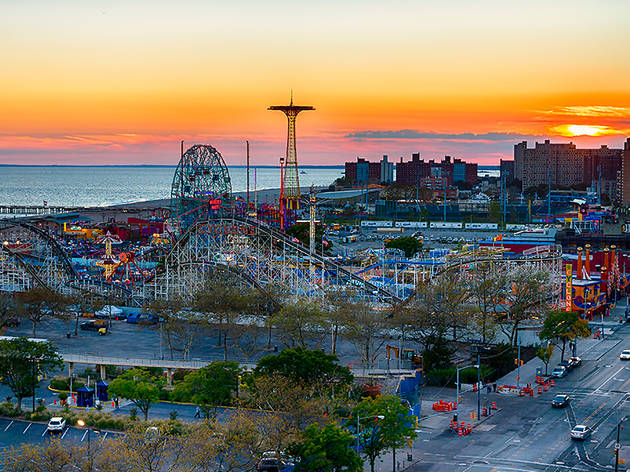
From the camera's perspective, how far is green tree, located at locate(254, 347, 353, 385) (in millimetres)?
44375

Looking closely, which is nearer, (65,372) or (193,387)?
(193,387)

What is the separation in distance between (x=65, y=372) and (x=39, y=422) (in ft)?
36.2

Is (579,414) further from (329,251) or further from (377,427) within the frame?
(329,251)

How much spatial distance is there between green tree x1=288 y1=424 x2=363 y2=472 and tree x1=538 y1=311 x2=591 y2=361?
28.3 m

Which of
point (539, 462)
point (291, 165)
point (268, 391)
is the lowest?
point (539, 462)

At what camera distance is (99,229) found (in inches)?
5635

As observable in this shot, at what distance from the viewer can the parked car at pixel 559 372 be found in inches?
2207

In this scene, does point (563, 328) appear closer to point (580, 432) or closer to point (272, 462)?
point (580, 432)

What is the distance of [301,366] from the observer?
147 feet

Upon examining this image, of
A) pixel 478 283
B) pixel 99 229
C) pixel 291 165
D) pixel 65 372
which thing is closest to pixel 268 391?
pixel 65 372

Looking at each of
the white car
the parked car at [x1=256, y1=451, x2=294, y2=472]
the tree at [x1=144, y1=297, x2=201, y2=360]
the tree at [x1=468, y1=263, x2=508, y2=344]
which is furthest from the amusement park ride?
the parked car at [x1=256, y1=451, x2=294, y2=472]

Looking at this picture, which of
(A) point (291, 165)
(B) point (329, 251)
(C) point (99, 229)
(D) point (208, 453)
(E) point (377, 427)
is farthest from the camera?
(A) point (291, 165)

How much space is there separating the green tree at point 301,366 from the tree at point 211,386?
2.63 metres

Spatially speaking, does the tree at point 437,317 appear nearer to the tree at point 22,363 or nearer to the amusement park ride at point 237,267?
the amusement park ride at point 237,267
